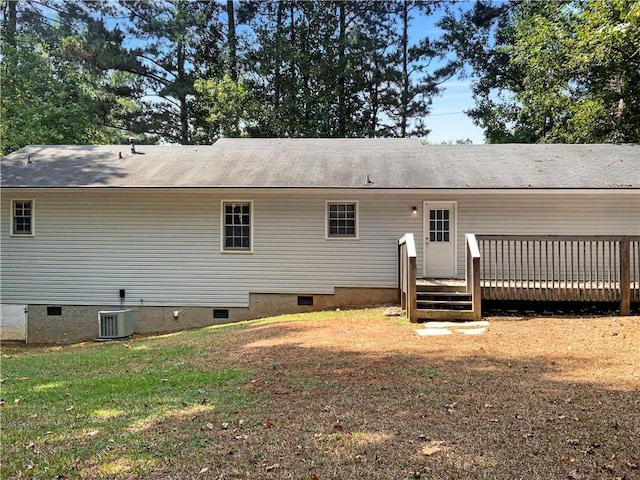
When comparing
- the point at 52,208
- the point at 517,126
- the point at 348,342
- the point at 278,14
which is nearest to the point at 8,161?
the point at 52,208

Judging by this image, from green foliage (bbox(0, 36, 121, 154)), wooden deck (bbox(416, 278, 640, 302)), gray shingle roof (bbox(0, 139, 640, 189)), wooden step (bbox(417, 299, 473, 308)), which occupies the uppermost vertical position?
green foliage (bbox(0, 36, 121, 154))

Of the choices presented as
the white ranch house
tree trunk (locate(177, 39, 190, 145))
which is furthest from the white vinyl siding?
tree trunk (locate(177, 39, 190, 145))

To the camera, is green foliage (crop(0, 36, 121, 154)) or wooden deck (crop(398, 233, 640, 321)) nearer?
wooden deck (crop(398, 233, 640, 321))

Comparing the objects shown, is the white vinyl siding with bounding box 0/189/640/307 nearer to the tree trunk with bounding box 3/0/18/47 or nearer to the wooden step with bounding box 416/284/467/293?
the wooden step with bounding box 416/284/467/293

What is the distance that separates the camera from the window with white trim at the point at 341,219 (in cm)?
1178

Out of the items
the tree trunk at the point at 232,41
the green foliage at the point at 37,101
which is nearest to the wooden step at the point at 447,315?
the green foliage at the point at 37,101

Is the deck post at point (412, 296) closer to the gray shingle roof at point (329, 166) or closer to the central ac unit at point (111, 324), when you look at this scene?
the gray shingle roof at point (329, 166)

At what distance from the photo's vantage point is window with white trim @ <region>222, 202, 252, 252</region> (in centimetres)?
1198

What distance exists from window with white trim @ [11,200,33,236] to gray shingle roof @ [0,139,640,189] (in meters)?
0.61

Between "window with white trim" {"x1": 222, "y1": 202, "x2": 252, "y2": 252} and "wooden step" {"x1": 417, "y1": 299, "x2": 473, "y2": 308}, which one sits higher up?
"window with white trim" {"x1": 222, "y1": 202, "x2": 252, "y2": 252}

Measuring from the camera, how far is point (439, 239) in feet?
38.2

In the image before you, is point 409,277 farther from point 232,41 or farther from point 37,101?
point 232,41

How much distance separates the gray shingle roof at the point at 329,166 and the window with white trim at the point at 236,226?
690mm

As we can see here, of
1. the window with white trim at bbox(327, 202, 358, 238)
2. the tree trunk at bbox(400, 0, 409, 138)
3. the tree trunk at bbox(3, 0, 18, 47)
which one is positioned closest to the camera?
the window with white trim at bbox(327, 202, 358, 238)
